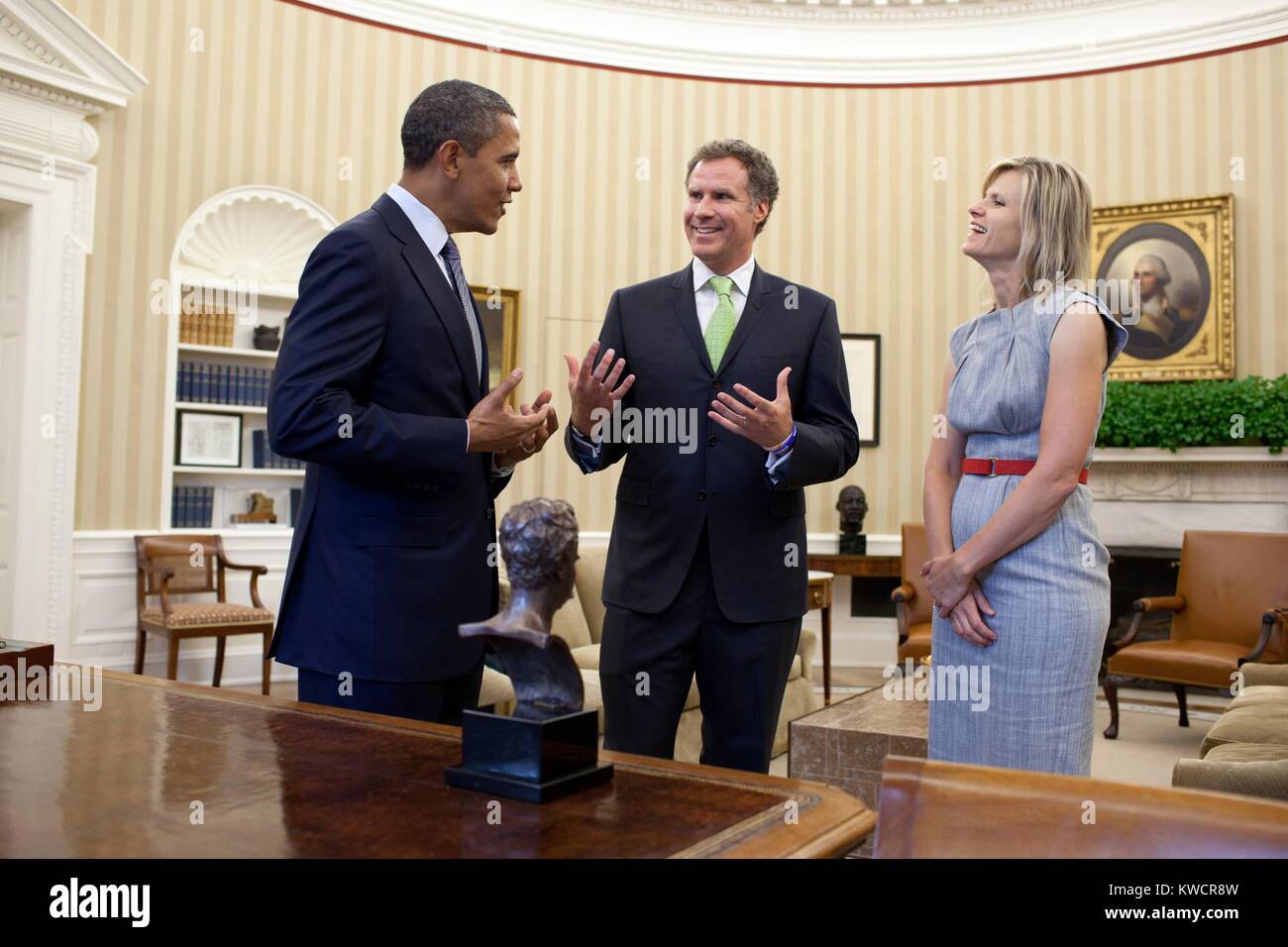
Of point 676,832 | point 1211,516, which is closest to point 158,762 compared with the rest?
point 676,832

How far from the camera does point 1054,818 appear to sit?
3.17 ft

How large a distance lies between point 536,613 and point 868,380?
22.5ft

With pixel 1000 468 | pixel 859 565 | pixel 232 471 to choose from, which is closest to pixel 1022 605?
pixel 1000 468

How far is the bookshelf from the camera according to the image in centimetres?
607

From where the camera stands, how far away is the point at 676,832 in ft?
3.14

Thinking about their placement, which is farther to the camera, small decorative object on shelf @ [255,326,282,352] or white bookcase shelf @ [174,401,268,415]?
small decorative object on shelf @ [255,326,282,352]

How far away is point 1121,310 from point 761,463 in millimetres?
5872

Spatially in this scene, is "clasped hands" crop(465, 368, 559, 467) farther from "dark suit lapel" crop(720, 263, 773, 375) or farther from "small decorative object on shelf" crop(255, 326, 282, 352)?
"small decorative object on shelf" crop(255, 326, 282, 352)

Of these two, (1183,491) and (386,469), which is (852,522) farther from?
(386,469)

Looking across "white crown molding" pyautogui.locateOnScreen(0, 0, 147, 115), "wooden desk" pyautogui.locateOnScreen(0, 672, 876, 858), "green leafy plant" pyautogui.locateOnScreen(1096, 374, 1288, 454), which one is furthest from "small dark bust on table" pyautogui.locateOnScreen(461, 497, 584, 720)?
"green leafy plant" pyautogui.locateOnScreen(1096, 374, 1288, 454)

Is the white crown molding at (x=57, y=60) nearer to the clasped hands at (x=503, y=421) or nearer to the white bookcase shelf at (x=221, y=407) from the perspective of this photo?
the white bookcase shelf at (x=221, y=407)

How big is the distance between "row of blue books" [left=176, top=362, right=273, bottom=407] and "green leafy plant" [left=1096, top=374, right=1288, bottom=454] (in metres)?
5.25

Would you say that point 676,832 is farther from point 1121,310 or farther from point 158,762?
point 1121,310

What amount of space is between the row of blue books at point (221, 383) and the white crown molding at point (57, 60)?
146 cm
